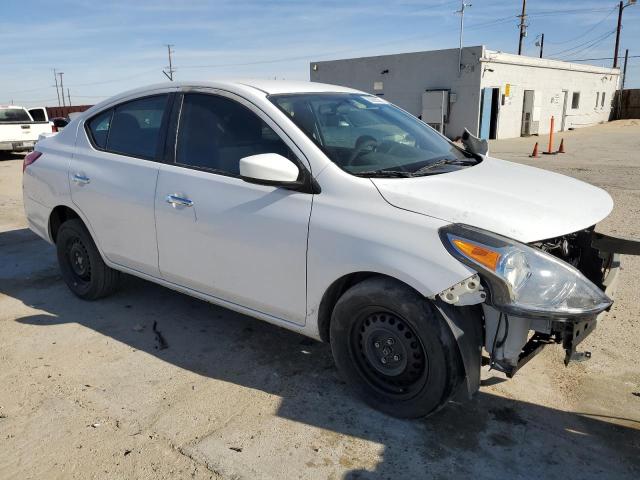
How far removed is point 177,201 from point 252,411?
146 centimetres

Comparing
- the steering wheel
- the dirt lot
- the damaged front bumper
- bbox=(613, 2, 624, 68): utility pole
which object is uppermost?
bbox=(613, 2, 624, 68): utility pole

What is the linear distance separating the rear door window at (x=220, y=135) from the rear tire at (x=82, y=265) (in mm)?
1438

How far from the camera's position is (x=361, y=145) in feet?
11.2

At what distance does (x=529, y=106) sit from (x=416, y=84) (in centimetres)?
694

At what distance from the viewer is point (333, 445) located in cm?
285

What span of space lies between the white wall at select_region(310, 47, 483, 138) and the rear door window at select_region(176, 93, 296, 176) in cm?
2088

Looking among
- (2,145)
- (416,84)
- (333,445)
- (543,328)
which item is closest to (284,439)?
(333,445)

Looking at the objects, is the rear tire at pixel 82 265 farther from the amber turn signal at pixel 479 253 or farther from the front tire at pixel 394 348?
the amber turn signal at pixel 479 253

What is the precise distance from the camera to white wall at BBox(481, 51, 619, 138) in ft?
86.4

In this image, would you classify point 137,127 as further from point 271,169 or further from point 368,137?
point 368,137

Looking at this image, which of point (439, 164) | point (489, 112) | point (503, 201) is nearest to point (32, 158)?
point (439, 164)

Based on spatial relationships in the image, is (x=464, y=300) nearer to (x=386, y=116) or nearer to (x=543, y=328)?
(x=543, y=328)

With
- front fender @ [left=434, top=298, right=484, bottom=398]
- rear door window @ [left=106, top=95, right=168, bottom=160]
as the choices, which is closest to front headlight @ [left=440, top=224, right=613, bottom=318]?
front fender @ [left=434, top=298, right=484, bottom=398]

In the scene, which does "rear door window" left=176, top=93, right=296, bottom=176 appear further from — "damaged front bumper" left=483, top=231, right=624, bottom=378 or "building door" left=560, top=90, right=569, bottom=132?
"building door" left=560, top=90, right=569, bottom=132
